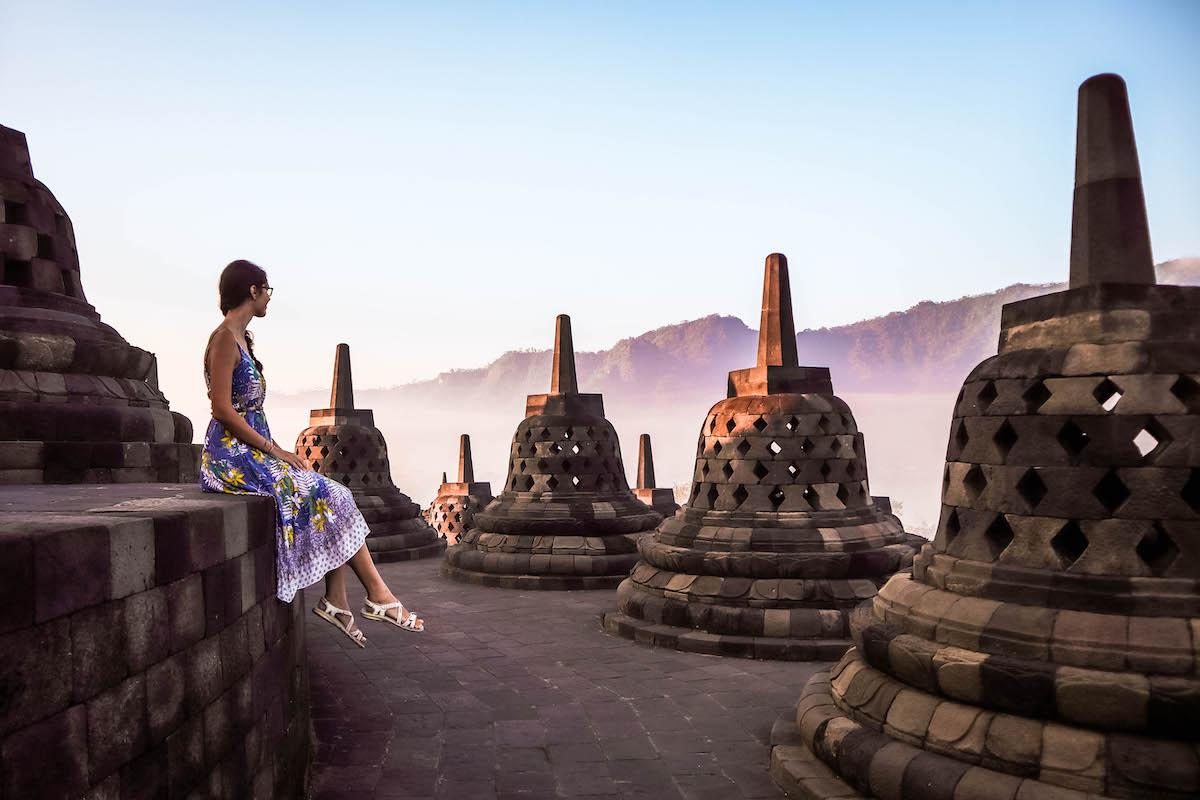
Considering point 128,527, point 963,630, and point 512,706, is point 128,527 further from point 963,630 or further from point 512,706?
point 512,706

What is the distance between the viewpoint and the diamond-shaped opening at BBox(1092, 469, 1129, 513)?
12.5 feet

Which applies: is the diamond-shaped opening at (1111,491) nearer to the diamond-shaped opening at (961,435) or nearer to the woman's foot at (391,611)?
the diamond-shaped opening at (961,435)

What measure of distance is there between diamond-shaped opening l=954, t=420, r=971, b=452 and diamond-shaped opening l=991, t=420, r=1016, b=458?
0.72 feet

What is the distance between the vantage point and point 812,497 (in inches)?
332

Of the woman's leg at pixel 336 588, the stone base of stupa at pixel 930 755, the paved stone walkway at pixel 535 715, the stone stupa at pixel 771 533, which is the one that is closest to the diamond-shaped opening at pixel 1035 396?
the stone base of stupa at pixel 930 755

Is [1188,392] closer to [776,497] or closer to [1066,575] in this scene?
[1066,575]

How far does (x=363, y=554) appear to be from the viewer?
4508 millimetres

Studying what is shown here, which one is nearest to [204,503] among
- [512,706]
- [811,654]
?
[512,706]

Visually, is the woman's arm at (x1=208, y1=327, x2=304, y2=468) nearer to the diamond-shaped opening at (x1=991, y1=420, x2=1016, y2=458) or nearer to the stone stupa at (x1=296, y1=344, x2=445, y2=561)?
the diamond-shaped opening at (x1=991, y1=420, x2=1016, y2=458)

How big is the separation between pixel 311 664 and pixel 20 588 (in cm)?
530

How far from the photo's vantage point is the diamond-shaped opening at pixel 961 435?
4457 millimetres

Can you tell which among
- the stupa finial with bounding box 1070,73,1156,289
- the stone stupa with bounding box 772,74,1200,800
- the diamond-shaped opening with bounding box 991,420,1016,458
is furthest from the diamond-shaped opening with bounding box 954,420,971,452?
the stupa finial with bounding box 1070,73,1156,289

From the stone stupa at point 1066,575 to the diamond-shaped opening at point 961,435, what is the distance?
0.02 meters

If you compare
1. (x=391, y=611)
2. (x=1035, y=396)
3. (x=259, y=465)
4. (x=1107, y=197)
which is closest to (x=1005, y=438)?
(x=1035, y=396)
